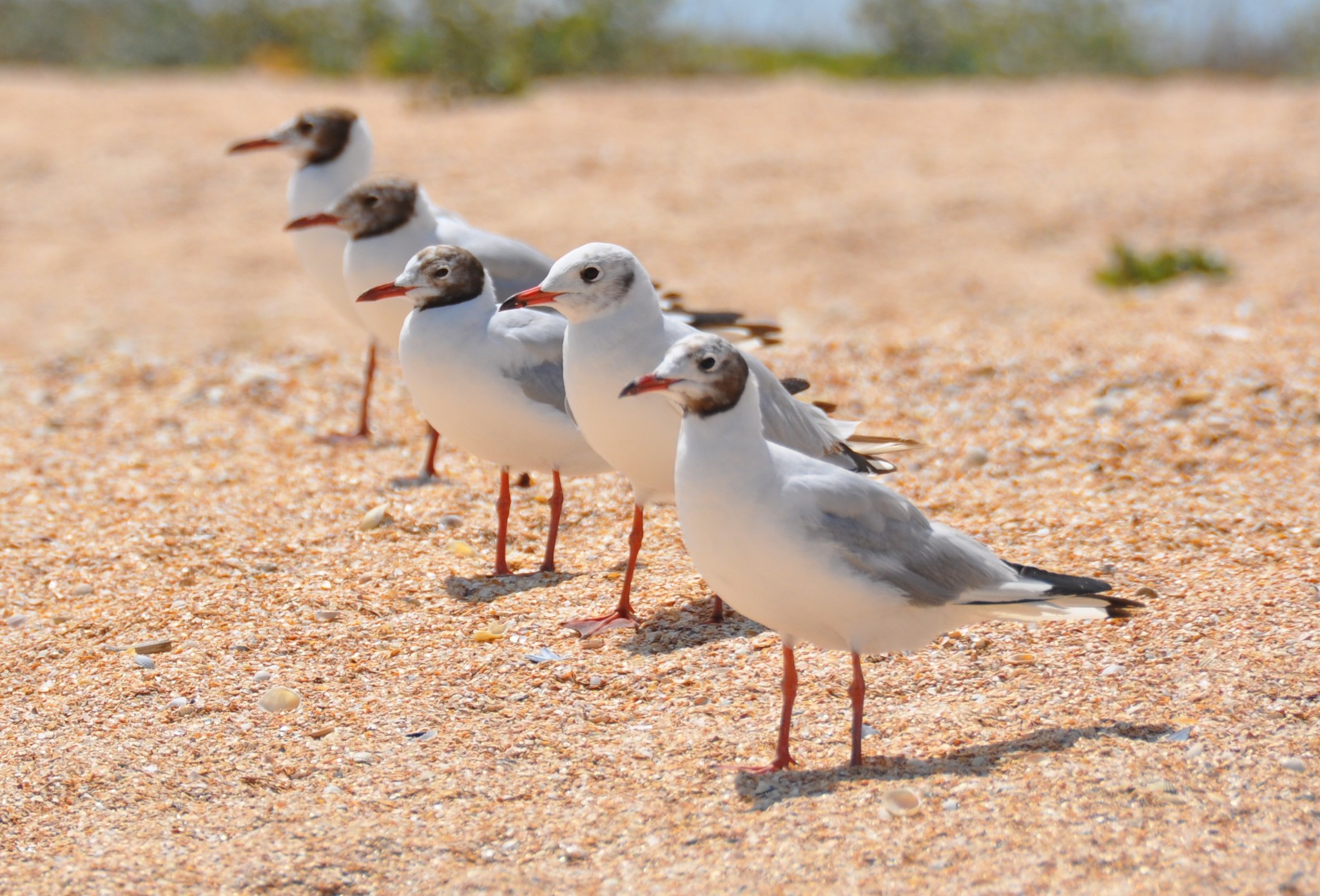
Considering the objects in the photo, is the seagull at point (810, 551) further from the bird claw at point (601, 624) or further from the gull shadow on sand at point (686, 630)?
the bird claw at point (601, 624)

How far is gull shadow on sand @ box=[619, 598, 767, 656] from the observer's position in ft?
14.5

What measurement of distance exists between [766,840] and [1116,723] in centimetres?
103

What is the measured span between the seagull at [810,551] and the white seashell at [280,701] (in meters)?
1.34

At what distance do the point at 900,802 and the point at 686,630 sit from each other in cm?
132

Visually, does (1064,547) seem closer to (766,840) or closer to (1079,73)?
(766,840)

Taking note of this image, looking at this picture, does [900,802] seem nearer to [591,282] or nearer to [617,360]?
[617,360]

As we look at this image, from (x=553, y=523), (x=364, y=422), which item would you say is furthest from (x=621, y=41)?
(x=553, y=523)

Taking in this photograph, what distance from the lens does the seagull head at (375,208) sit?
20.7ft

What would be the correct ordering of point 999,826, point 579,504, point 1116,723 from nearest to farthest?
point 999,826
point 1116,723
point 579,504

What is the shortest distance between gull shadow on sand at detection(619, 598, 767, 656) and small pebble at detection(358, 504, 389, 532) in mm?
1406

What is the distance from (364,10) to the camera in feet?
64.4

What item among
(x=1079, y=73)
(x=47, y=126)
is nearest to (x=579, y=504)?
(x=47, y=126)

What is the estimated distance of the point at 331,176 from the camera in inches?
294

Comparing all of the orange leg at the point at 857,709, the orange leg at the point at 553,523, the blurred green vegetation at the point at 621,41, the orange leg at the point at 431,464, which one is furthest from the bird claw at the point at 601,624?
the blurred green vegetation at the point at 621,41
